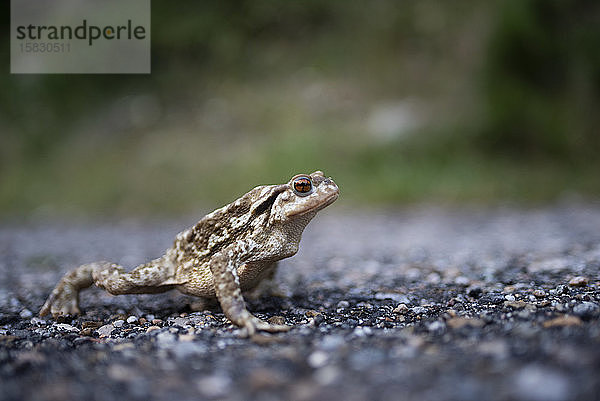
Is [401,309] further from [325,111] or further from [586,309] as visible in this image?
[325,111]

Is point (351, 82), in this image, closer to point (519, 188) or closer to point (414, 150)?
point (414, 150)

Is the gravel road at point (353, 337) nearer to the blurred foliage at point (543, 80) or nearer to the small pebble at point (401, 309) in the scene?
the small pebble at point (401, 309)

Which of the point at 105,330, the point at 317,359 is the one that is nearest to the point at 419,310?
the point at 317,359

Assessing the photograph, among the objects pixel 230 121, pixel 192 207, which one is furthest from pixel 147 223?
pixel 230 121

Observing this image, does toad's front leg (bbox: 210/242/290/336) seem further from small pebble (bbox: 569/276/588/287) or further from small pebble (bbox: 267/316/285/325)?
small pebble (bbox: 569/276/588/287)

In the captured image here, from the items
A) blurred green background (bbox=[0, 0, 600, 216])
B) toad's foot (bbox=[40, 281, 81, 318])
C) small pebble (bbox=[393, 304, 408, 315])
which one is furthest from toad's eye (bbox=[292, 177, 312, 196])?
blurred green background (bbox=[0, 0, 600, 216])

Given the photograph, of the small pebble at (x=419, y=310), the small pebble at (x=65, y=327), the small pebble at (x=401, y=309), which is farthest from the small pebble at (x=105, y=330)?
the small pebble at (x=419, y=310)
